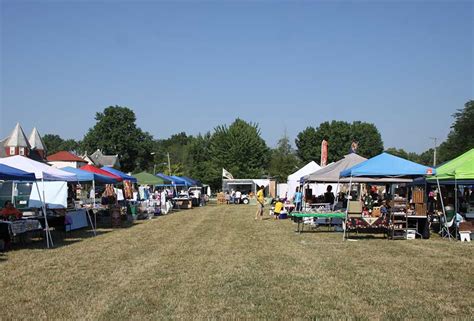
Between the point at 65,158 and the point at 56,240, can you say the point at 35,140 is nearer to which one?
the point at 65,158

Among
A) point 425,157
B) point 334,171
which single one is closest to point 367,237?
point 334,171

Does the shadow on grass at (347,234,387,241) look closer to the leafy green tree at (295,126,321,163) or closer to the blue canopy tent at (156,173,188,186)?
the blue canopy tent at (156,173,188,186)

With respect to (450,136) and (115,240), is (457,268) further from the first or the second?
(450,136)

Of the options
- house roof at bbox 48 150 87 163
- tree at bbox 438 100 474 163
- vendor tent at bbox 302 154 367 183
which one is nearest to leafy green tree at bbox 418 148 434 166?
tree at bbox 438 100 474 163

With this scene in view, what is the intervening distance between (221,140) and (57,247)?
57.0 meters

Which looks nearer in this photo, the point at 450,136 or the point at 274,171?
the point at 450,136

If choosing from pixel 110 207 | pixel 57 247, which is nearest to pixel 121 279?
A: pixel 57 247

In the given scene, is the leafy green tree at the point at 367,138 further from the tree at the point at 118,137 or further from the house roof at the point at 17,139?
the house roof at the point at 17,139

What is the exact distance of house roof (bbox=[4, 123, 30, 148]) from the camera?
7306 cm

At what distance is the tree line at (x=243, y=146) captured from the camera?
6513 cm

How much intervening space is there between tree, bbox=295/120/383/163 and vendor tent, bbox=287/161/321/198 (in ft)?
127

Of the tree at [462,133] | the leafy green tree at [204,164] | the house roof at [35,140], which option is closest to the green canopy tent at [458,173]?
the tree at [462,133]

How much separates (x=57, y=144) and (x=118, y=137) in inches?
2798

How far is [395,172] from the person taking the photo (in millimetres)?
14523
